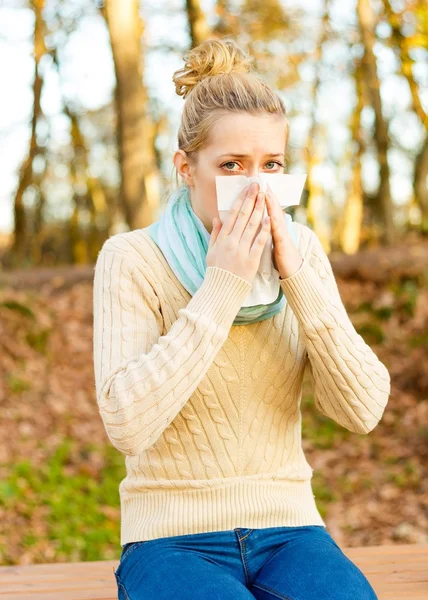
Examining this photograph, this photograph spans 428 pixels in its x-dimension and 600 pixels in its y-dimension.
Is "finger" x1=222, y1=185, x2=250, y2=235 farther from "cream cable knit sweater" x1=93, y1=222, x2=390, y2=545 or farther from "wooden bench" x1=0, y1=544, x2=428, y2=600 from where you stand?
"wooden bench" x1=0, y1=544, x2=428, y2=600

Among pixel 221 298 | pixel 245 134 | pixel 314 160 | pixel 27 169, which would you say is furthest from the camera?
pixel 314 160

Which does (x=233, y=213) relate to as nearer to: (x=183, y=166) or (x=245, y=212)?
(x=245, y=212)

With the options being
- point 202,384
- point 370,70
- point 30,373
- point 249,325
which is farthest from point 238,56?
point 370,70

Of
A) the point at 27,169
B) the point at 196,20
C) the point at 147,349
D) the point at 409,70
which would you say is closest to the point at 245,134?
the point at 147,349

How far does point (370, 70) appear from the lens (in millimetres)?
9273

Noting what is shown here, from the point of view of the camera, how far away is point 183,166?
2348 millimetres

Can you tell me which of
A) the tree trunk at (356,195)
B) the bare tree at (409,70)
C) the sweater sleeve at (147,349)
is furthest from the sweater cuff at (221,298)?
the tree trunk at (356,195)

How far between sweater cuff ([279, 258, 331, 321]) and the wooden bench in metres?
1.00

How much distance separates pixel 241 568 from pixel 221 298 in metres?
0.72

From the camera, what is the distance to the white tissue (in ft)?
7.00

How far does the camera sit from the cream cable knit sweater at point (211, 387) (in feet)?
6.66

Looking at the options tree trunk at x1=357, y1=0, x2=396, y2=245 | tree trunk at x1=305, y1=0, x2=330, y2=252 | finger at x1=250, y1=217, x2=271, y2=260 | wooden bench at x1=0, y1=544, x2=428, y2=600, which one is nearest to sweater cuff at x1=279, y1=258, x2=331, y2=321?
finger at x1=250, y1=217, x2=271, y2=260

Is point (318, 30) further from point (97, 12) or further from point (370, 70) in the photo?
point (97, 12)

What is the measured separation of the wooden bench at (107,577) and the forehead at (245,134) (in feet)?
4.78
